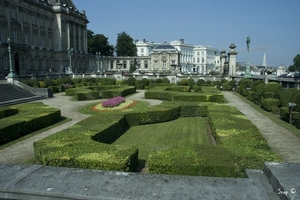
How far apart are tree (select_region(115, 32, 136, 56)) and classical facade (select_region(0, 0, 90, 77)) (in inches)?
1201

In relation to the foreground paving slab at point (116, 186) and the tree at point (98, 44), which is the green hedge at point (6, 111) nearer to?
the foreground paving slab at point (116, 186)

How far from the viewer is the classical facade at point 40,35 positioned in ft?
156

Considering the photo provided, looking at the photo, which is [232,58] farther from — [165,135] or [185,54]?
[185,54]

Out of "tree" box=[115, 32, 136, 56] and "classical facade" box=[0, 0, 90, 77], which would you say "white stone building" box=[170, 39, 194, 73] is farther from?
"classical facade" box=[0, 0, 90, 77]

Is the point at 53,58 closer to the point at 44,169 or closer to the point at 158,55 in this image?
the point at 158,55

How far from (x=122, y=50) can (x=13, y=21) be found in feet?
193

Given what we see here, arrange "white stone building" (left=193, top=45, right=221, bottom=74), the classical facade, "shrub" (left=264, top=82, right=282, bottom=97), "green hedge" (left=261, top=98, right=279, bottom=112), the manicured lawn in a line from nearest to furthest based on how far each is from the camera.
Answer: the manicured lawn
"green hedge" (left=261, top=98, right=279, bottom=112)
"shrub" (left=264, top=82, right=282, bottom=97)
the classical facade
"white stone building" (left=193, top=45, right=221, bottom=74)

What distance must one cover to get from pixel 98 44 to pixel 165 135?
88.6 meters

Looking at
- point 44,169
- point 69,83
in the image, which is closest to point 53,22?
point 69,83

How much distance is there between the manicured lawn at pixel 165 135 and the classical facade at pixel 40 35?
38.0 metres

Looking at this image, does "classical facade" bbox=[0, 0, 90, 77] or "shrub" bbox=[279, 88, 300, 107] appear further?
"classical facade" bbox=[0, 0, 90, 77]

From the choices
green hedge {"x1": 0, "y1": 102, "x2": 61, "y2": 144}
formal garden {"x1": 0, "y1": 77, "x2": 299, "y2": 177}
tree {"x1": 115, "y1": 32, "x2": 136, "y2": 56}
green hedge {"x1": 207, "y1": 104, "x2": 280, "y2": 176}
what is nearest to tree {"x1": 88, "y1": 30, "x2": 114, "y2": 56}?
tree {"x1": 115, "y1": 32, "x2": 136, "y2": 56}

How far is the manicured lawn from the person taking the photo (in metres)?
11.7

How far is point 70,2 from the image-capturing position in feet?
247
